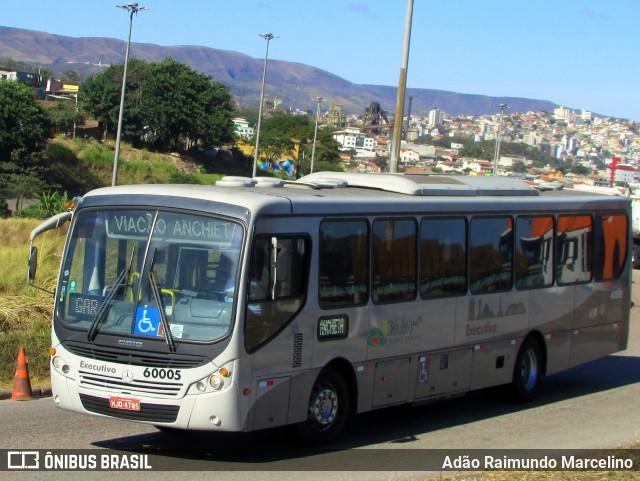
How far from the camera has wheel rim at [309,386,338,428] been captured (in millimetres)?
9922

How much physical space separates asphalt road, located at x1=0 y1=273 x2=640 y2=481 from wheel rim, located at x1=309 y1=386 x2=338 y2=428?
34cm

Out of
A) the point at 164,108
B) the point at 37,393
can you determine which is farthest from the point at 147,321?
the point at 164,108

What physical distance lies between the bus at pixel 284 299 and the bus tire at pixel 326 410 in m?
0.02

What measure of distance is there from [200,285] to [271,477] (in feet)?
6.13

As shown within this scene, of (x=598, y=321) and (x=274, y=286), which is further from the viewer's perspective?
(x=598, y=321)

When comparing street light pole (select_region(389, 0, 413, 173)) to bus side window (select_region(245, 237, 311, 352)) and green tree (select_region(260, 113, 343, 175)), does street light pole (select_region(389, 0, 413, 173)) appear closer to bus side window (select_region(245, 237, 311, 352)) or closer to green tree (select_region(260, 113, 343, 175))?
bus side window (select_region(245, 237, 311, 352))

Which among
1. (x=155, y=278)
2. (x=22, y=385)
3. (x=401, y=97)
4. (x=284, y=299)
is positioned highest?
(x=401, y=97)

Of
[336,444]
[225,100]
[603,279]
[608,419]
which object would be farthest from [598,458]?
[225,100]

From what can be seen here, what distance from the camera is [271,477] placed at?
8.66 metres

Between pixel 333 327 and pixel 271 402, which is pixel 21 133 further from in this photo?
pixel 271 402

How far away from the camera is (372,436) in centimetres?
1092

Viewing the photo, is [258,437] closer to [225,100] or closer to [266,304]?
[266,304]

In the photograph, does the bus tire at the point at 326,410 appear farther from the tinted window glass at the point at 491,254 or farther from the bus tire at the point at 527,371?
the bus tire at the point at 527,371

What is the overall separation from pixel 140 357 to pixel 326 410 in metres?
2.18
